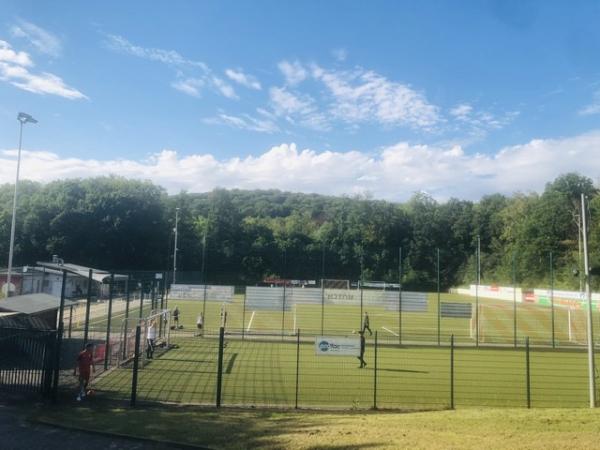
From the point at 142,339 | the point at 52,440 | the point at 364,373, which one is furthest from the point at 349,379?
the point at 142,339

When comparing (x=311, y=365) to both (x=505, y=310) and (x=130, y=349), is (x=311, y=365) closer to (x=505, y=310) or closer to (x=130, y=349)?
(x=130, y=349)

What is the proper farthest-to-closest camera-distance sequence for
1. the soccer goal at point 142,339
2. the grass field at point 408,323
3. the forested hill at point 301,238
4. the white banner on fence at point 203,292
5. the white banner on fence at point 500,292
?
the forested hill at point 301,238
the white banner on fence at point 500,292
the white banner on fence at point 203,292
the grass field at point 408,323
the soccer goal at point 142,339

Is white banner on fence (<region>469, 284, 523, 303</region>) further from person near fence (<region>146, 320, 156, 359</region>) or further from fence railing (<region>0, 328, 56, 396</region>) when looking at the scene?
fence railing (<region>0, 328, 56, 396</region>)

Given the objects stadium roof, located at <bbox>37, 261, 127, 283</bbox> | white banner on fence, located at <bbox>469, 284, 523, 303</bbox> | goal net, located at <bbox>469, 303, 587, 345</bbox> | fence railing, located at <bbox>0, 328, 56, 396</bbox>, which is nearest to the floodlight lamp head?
stadium roof, located at <bbox>37, 261, 127, 283</bbox>

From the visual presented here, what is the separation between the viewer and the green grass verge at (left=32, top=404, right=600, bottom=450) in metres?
7.18

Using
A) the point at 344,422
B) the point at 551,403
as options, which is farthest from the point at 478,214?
the point at 344,422

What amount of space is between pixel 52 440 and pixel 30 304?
13.2 meters

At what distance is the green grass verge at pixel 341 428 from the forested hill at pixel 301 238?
38.2 metres

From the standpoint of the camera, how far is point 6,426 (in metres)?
9.05

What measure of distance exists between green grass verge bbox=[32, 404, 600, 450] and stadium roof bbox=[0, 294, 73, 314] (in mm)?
8724

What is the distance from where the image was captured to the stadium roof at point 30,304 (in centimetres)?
1811

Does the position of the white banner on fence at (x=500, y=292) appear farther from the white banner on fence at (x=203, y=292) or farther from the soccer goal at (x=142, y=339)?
the soccer goal at (x=142, y=339)

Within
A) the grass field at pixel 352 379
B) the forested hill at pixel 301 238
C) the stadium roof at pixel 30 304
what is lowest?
the grass field at pixel 352 379

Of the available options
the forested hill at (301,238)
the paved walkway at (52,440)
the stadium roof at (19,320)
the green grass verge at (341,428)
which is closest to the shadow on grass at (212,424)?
the green grass verge at (341,428)
